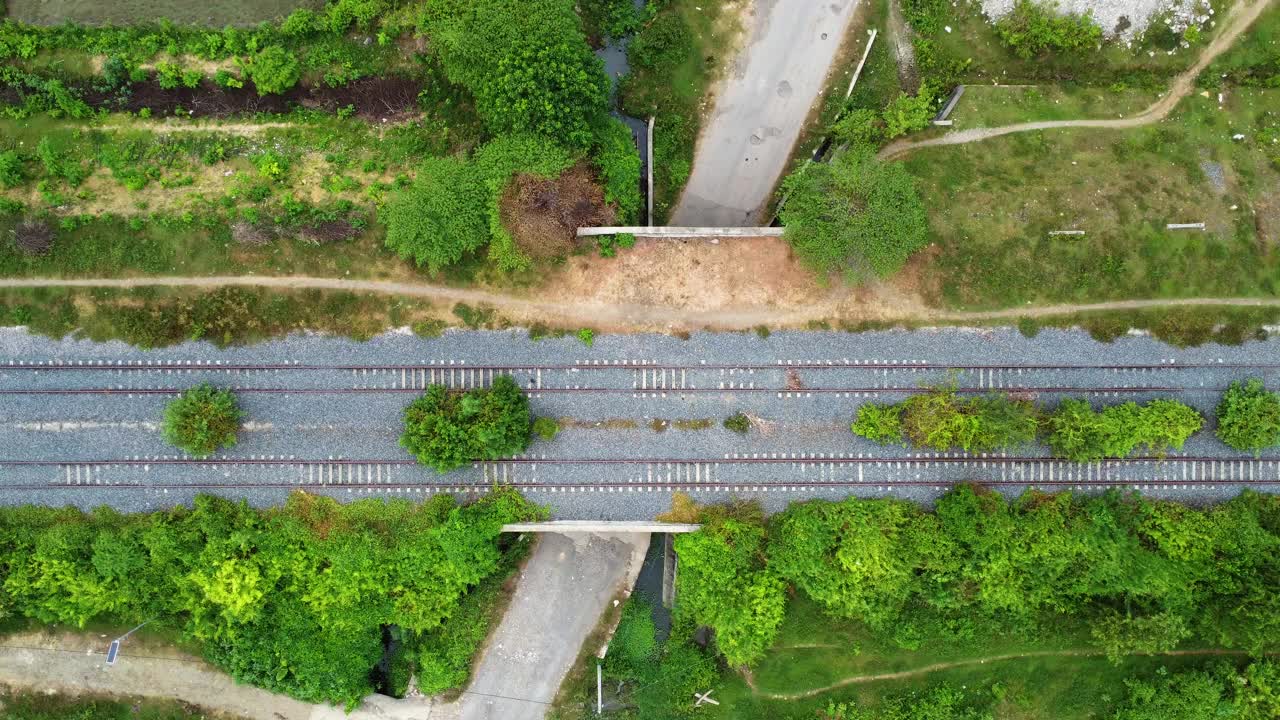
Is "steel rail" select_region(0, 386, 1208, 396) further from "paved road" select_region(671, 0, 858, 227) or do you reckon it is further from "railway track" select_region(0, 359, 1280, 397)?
"paved road" select_region(671, 0, 858, 227)

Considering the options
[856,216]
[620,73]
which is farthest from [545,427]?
[620,73]

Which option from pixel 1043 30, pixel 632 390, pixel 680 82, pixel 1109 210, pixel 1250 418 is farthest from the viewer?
pixel 680 82

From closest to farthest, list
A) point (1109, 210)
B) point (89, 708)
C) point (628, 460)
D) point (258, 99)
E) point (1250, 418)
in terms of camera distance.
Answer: point (1250, 418)
point (628, 460)
point (89, 708)
point (1109, 210)
point (258, 99)

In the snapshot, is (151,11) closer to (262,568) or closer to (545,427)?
(262,568)

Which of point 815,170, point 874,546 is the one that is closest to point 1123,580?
point 874,546

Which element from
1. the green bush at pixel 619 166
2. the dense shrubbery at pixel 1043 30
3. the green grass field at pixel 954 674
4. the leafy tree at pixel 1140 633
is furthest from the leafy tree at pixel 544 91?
the leafy tree at pixel 1140 633

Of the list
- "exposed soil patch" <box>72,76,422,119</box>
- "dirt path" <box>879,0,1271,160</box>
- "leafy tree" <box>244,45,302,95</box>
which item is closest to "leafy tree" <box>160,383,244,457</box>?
"exposed soil patch" <box>72,76,422,119</box>
